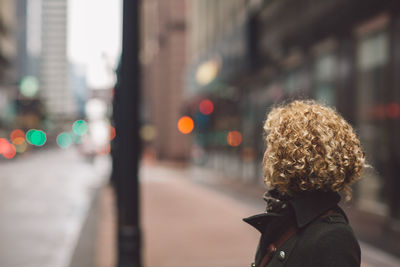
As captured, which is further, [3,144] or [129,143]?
[3,144]

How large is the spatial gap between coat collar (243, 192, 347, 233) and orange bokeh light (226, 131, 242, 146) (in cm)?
2084

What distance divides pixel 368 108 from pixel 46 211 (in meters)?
8.21

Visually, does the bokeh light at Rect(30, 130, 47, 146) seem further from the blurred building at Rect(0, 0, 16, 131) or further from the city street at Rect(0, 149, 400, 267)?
the city street at Rect(0, 149, 400, 267)

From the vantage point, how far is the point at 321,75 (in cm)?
1442

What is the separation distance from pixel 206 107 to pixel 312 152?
28.4 m

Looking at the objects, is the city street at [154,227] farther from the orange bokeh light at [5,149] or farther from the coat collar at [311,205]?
the orange bokeh light at [5,149]

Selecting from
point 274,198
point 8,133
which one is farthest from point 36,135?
point 274,198

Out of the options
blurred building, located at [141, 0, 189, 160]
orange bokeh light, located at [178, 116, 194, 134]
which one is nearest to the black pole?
orange bokeh light, located at [178, 116, 194, 134]

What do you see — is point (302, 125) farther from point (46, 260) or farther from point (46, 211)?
point (46, 211)

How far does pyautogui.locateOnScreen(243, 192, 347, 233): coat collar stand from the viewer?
189cm

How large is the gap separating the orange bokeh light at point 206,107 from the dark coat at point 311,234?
2718 centimetres

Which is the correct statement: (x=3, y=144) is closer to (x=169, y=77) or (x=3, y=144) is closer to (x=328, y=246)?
(x=169, y=77)

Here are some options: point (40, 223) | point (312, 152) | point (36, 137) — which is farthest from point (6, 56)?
point (312, 152)

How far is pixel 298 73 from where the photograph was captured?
52.7 ft
